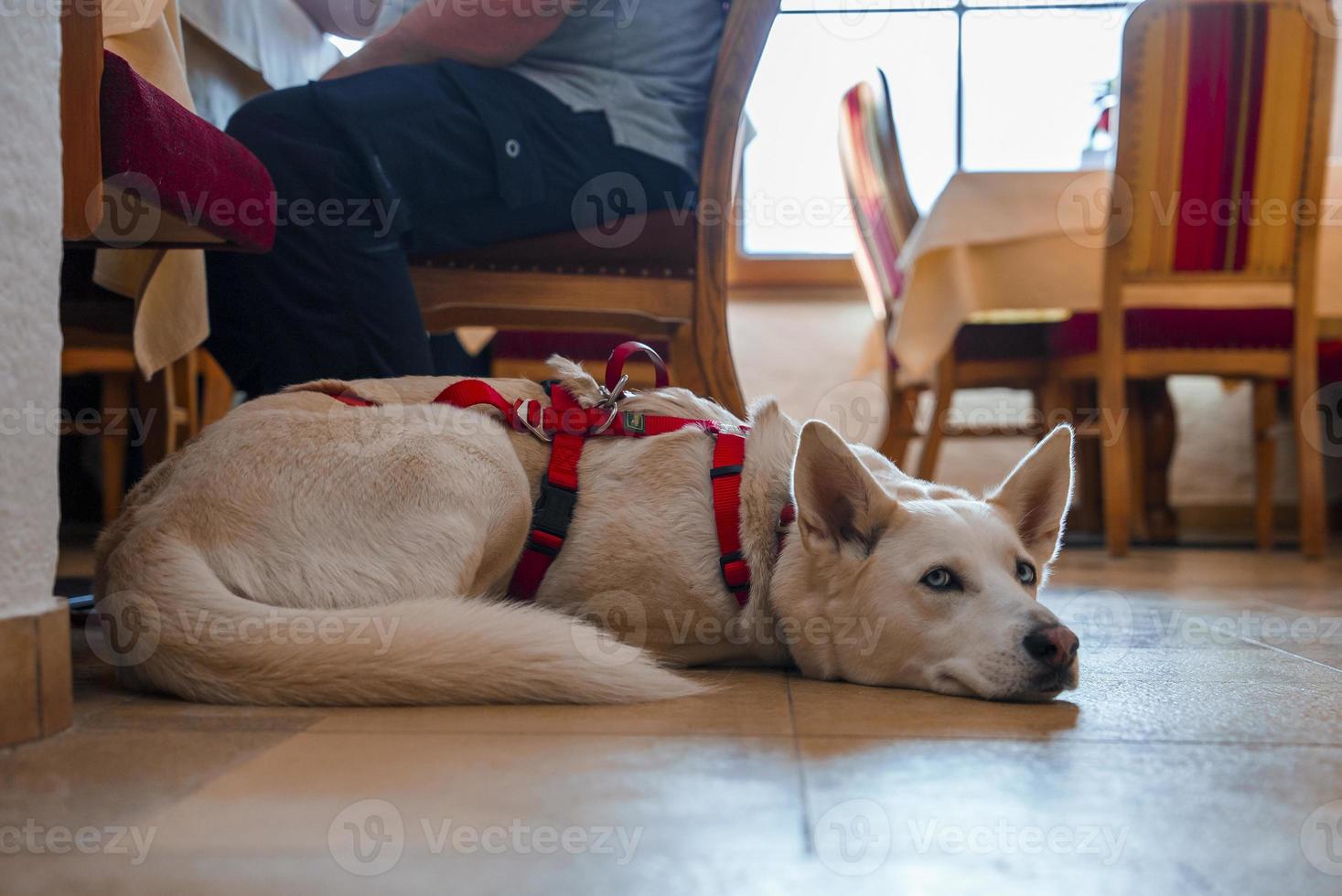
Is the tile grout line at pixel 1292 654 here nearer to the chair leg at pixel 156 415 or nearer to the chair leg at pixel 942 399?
the chair leg at pixel 942 399

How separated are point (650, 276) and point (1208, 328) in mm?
2180

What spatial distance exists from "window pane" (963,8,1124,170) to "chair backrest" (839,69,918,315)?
1559 millimetres

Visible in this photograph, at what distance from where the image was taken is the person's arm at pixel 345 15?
3.16 metres

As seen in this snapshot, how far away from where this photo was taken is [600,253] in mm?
2539

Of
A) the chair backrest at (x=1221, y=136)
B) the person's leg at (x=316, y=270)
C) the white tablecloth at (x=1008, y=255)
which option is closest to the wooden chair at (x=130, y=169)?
the person's leg at (x=316, y=270)

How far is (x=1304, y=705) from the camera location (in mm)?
1348

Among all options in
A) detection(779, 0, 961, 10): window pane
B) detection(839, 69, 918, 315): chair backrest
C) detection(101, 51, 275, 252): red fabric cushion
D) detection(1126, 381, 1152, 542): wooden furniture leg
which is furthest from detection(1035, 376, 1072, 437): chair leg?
detection(779, 0, 961, 10): window pane

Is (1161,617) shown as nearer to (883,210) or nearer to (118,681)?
(118,681)

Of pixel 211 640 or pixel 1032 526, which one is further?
pixel 1032 526

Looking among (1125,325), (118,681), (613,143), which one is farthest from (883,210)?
(118,681)

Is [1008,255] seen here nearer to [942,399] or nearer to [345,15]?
[942,399]

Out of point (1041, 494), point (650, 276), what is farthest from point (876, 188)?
point (1041, 494)

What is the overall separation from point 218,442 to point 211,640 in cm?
36

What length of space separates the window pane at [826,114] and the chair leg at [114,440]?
3778 millimetres
